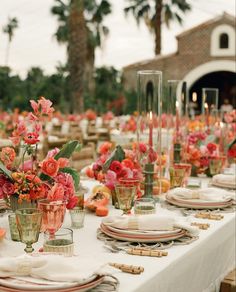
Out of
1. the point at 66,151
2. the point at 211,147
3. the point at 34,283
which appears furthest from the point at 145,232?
the point at 211,147

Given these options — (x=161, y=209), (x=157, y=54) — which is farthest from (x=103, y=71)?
(x=161, y=209)

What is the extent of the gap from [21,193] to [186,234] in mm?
649

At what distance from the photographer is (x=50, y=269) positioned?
173 cm

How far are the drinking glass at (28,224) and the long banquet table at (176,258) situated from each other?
84 millimetres

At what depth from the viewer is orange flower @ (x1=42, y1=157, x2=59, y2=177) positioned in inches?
93.2

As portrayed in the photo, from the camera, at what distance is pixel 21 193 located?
2.35 meters

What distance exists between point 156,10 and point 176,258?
25.8 meters

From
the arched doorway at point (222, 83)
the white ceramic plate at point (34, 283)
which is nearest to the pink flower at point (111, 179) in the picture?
the white ceramic plate at point (34, 283)

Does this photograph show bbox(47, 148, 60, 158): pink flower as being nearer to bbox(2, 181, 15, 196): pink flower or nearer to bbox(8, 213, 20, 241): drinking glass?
bbox(2, 181, 15, 196): pink flower

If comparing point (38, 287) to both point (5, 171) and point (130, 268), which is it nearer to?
point (130, 268)

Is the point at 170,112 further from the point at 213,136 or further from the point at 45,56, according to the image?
the point at 45,56

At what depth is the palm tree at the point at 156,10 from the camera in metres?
27.4

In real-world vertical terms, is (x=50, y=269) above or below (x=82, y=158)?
below

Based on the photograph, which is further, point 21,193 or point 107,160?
point 107,160
